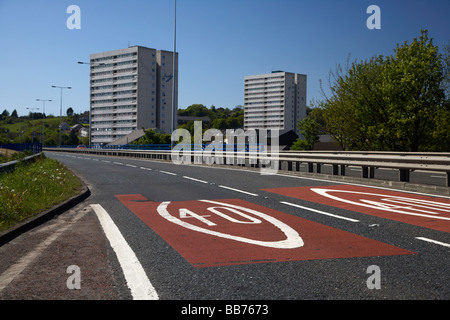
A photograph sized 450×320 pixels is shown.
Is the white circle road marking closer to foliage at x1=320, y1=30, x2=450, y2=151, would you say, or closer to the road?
the road

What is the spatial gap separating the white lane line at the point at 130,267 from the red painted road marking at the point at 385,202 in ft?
14.7

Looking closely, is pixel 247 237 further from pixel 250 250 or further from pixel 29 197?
pixel 29 197

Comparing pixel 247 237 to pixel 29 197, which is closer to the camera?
pixel 247 237

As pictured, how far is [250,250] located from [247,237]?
2.45ft

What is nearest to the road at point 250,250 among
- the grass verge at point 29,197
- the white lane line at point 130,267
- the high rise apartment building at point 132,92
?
the white lane line at point 130,267

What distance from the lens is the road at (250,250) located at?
369cm

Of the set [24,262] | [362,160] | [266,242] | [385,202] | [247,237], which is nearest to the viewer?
[24,262]

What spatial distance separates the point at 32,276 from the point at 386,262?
3609 millimetres

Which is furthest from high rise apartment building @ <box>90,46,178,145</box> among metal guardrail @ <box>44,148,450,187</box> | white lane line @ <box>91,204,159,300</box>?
white lane line @ <box>91,204,159,300</box>

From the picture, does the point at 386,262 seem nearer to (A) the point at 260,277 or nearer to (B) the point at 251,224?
(A) the point at 260,277

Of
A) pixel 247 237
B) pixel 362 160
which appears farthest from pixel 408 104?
pixel 247 237

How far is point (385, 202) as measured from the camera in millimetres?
9227
